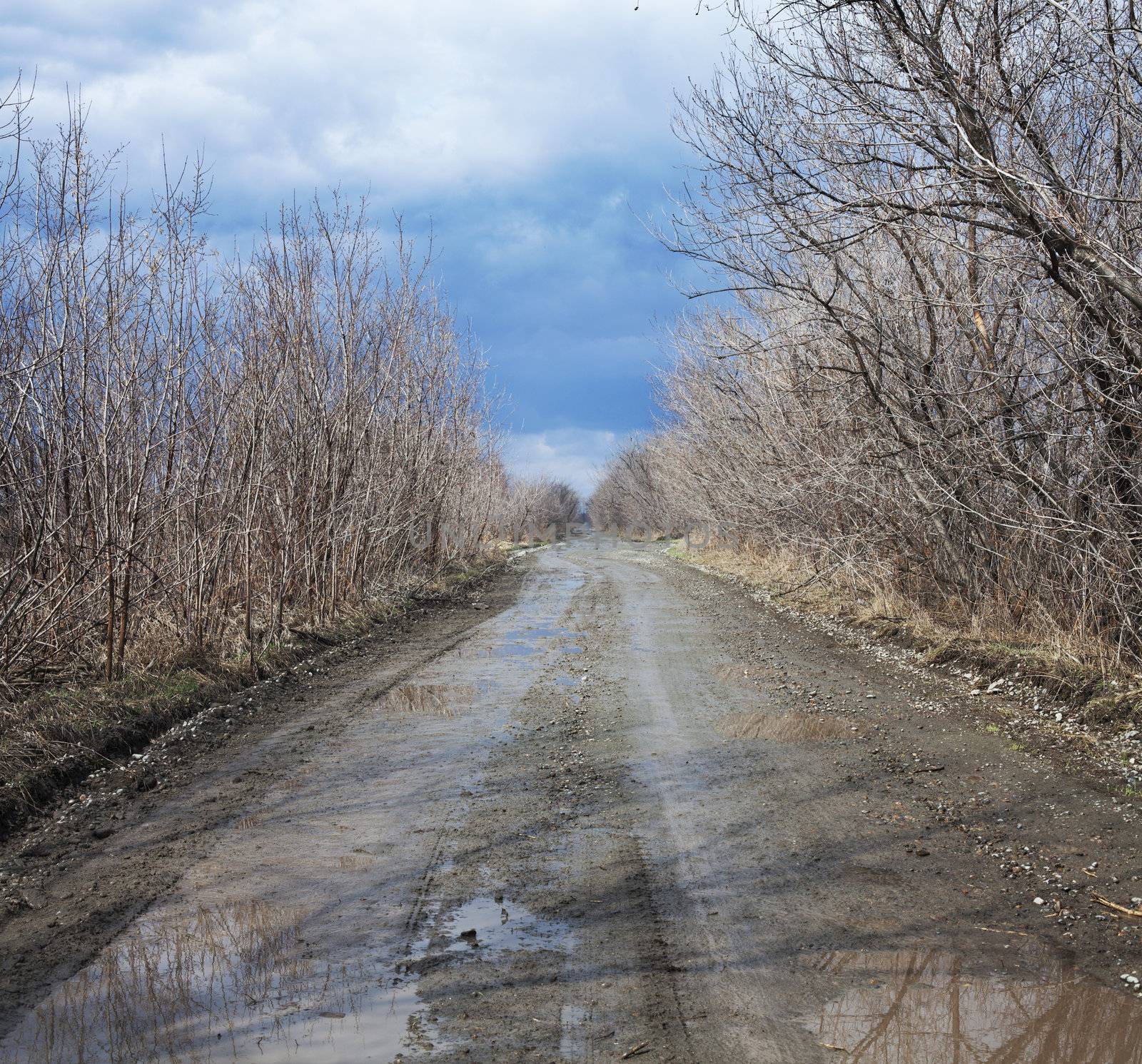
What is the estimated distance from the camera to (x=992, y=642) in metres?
9.68

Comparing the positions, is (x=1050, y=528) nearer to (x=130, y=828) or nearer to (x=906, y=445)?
(x=906, y=445)

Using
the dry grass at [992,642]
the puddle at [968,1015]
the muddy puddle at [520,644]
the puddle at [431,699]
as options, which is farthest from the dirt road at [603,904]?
the muddy puddle at [520,644]

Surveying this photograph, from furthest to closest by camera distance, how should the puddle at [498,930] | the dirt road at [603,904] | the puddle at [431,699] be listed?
the puddle at [431,699] < the puddle at [498,930] < the dirt road at [603,904]

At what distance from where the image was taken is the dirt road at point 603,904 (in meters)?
3.19

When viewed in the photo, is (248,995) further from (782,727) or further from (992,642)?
(992,642)

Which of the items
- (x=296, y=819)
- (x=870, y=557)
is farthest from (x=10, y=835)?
(x=870, y=557)

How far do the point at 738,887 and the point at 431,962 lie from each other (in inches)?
56.6

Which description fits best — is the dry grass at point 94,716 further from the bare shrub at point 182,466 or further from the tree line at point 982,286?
the tree line at point 982,286

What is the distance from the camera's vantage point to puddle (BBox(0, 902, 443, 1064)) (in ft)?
10.1

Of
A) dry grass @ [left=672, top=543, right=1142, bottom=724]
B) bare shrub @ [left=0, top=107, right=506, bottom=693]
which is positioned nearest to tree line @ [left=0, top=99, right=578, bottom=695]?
bare shrub @ [left=0, top=107, right=506, bottom=693]

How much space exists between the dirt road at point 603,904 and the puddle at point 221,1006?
12mm

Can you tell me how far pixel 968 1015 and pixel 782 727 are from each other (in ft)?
13.4

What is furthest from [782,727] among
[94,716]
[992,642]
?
[94,716]

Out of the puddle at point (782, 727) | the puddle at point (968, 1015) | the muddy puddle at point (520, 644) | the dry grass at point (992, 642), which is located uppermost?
the dry grass at point (992, 642)
